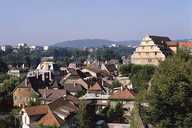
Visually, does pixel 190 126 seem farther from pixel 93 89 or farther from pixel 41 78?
pixel 41 78

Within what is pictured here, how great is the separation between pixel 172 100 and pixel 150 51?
3395 cm

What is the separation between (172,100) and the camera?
1006 inches

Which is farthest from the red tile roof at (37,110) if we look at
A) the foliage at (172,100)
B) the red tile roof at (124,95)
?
the red tile roof at (124,95)

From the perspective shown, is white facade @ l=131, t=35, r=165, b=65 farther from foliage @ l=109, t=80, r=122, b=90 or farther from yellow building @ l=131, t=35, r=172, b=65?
foliage @ l=109, t=80, r=122, b=90

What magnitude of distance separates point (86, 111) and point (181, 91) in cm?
703

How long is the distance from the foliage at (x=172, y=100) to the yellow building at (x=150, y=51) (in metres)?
31.3

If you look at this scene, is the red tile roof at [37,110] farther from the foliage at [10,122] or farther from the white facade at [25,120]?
the foliage at [10,122]

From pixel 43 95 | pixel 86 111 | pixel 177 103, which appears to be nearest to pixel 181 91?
pixel 177 103

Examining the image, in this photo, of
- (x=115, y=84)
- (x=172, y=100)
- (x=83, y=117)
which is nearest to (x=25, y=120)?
(x=83, y=117)

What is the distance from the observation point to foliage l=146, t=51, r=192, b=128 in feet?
83.5

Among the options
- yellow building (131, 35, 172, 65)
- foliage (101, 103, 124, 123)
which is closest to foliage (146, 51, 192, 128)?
foliage (101, 103, 124, 123)

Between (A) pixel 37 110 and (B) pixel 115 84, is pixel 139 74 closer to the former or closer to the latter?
(B) pixel 115 84

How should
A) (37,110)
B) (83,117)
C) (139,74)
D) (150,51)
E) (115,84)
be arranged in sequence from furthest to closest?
(150,51) → (115,84) → (139,74) → (37,110) → (83,117)

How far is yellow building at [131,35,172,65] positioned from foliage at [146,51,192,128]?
31285 millimetres
